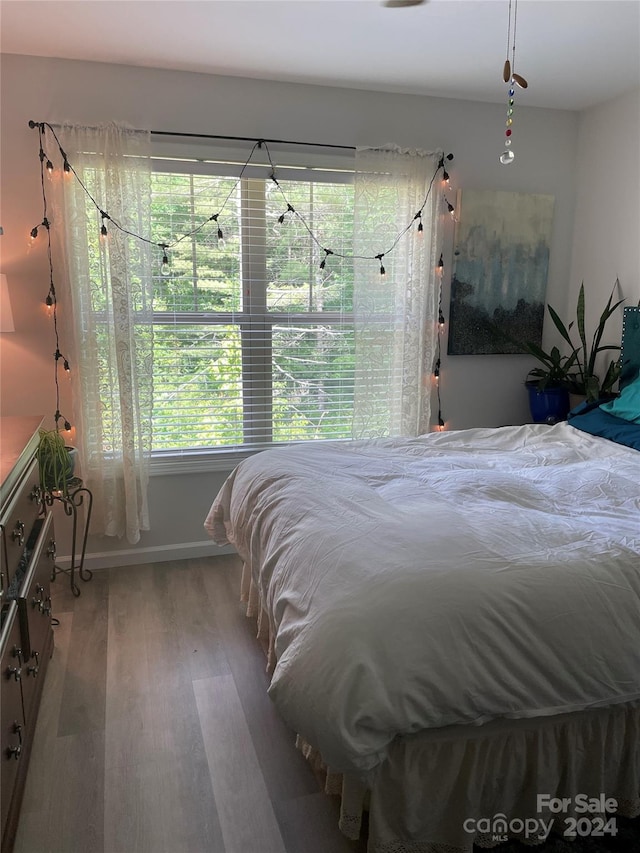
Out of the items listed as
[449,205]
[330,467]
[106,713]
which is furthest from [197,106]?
[106,713]

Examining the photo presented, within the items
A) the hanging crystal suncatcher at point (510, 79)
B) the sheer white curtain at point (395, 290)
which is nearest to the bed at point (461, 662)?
the hanging crystal suncatcher at point (510, 79)

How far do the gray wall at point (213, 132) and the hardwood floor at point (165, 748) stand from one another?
29.7 inches

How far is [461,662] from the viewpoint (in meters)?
1.35

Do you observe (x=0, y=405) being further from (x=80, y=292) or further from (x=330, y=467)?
(x=330, y=467)

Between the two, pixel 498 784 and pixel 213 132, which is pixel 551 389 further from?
pixel 498 784

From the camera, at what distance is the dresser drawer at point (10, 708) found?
151 centimetres

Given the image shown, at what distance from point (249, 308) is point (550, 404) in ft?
5.99

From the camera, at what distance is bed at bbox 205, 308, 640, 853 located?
1.32m

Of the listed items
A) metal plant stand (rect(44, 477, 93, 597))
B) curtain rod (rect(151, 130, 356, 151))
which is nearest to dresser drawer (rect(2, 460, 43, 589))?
metal plant stand (rect(44, 477, 93, 597))

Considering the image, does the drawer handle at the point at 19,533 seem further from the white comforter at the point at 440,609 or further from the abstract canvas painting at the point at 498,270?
the abstract canvas painting at the point at 498,270

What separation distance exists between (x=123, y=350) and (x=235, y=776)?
201 cm

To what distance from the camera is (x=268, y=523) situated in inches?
78.2

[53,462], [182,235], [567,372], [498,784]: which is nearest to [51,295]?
[182,235]

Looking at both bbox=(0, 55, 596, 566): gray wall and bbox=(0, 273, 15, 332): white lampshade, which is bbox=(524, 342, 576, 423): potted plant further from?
bbox=(0, 273, 15, 332): white lampshade
